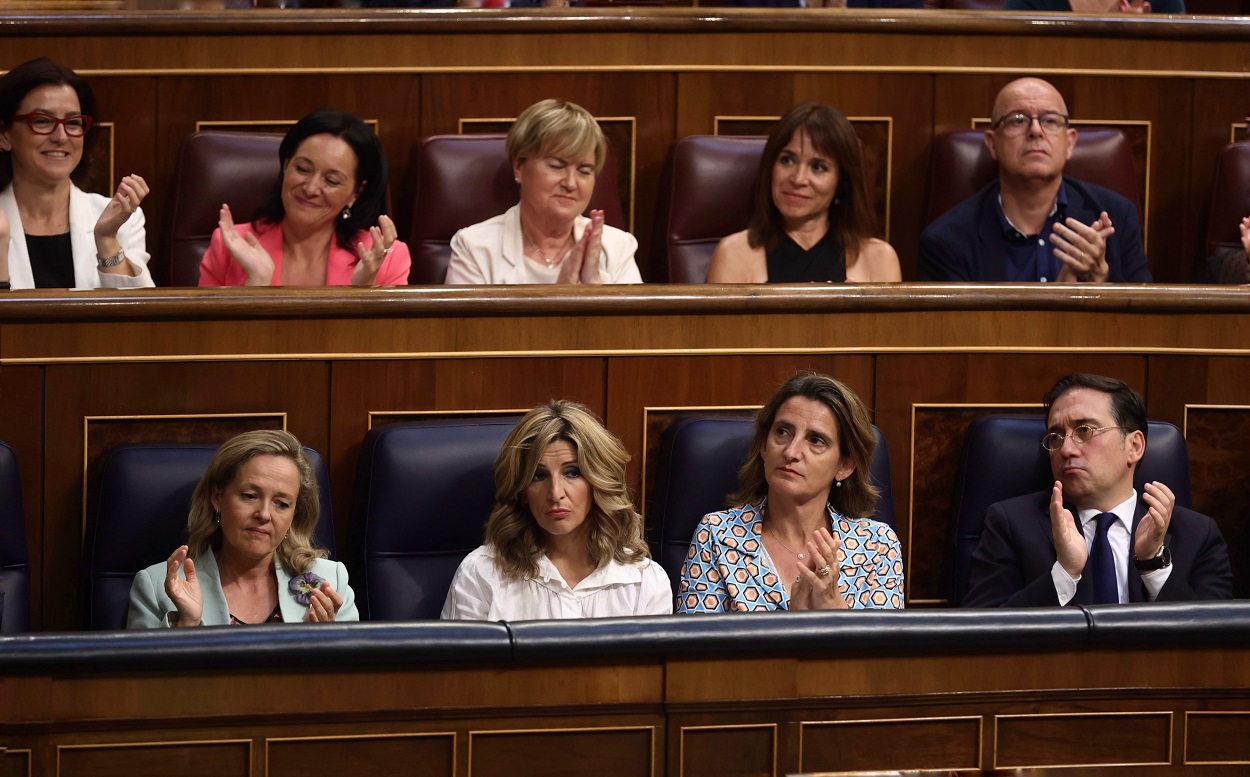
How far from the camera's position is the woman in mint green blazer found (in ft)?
3.52

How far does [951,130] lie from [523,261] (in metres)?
0.46

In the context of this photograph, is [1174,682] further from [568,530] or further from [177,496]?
[177,496]

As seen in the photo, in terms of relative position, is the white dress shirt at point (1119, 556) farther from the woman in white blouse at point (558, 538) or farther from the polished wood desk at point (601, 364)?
the woman in white blouse at point (558, 538)

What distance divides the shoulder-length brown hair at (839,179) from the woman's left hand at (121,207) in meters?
0.53

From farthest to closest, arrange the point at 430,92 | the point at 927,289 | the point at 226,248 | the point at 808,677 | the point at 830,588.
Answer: the point at 430,92
the point at 226,248
the point at 927,289
the point at 830,588
the point at 808,677

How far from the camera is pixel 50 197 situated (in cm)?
139

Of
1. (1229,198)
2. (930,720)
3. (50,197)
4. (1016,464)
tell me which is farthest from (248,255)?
(1229,198)

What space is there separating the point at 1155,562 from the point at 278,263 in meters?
0.76

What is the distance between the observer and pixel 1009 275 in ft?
4.92

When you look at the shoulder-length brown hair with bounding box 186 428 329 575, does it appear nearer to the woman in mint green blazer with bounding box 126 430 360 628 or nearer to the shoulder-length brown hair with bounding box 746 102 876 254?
the woman in mint green blazer with bounding box 126 430 360 628

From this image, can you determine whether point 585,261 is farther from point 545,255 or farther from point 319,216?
point 319,216

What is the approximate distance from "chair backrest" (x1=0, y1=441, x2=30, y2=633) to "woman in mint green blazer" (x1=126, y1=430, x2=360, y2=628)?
0.25 ft

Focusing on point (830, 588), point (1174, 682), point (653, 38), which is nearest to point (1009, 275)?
point (653, 38)

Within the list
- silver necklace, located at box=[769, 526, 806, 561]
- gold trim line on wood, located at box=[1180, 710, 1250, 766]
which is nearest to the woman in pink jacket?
silver necklace, located at box=[769, 526, 806, 561]
